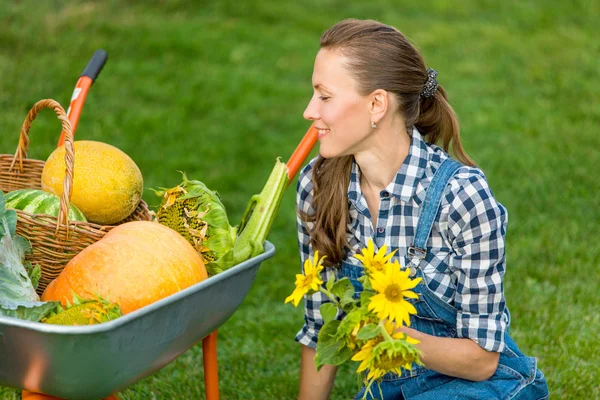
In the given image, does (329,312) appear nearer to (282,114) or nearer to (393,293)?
(393,293)

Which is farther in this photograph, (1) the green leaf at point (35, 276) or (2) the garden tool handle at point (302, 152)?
(2) the garden tool handle at point (302, 152)

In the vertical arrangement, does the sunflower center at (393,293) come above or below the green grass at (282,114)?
above

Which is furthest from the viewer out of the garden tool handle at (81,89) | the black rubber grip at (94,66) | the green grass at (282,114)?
the green grass at (282,114)

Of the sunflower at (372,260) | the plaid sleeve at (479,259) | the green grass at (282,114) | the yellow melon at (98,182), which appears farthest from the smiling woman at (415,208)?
the green grass at (282,114)

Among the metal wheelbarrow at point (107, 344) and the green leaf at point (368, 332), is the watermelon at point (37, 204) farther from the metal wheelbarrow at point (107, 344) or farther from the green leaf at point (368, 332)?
the green leaf at point (368, 332)

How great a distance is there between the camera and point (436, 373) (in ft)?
7.62

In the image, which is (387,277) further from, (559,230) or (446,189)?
(559,230)

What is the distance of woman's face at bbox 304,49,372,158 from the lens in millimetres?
2188

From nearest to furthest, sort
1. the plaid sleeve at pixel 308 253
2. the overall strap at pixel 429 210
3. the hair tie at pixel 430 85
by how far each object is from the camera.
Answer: the overall strap at pixel 429 210 < the hair tie at pixel 430 85 < the plaid sleeve at pixel 308 253

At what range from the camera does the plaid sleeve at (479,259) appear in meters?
2.16

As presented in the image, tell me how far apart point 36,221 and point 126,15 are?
573 centimetres

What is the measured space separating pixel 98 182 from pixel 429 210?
869 mm

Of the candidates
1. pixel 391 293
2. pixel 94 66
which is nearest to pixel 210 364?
pixel 391 293

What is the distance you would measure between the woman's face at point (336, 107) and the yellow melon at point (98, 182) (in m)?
0.53
